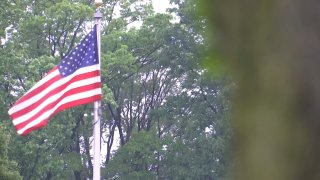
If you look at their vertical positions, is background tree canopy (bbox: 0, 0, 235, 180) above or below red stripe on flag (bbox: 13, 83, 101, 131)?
above

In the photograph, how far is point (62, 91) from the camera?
38.1 ft

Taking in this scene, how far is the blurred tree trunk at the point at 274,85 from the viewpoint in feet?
2.54

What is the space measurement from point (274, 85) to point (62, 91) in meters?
10.9

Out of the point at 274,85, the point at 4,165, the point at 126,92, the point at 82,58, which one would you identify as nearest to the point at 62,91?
the point at 82,58

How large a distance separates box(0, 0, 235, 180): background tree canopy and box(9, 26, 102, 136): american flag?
Result: 12736 millimetres

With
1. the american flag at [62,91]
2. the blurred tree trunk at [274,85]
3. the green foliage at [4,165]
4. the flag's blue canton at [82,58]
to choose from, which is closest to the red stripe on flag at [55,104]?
the american flag at [62,91]

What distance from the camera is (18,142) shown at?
24594 mm

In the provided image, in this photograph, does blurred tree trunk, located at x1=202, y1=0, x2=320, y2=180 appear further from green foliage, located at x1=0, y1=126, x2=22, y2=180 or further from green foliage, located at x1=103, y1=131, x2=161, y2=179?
green foliage, located at x1=103, y1=131, x2=161, y2=179

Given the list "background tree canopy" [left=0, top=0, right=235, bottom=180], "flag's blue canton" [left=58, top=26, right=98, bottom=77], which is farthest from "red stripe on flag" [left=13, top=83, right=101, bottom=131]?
"background tree canopy" [left=0, top=0, right=235, bottom=180]

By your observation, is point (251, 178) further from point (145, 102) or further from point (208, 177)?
point (145, 102)

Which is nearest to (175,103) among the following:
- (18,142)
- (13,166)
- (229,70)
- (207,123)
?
(207,123)

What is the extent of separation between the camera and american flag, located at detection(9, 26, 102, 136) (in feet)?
36.2

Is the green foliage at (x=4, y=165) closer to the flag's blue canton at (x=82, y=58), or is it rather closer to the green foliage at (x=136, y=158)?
the flag's blue canton at (x=82, y=58)

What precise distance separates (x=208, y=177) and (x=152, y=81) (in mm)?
5011
